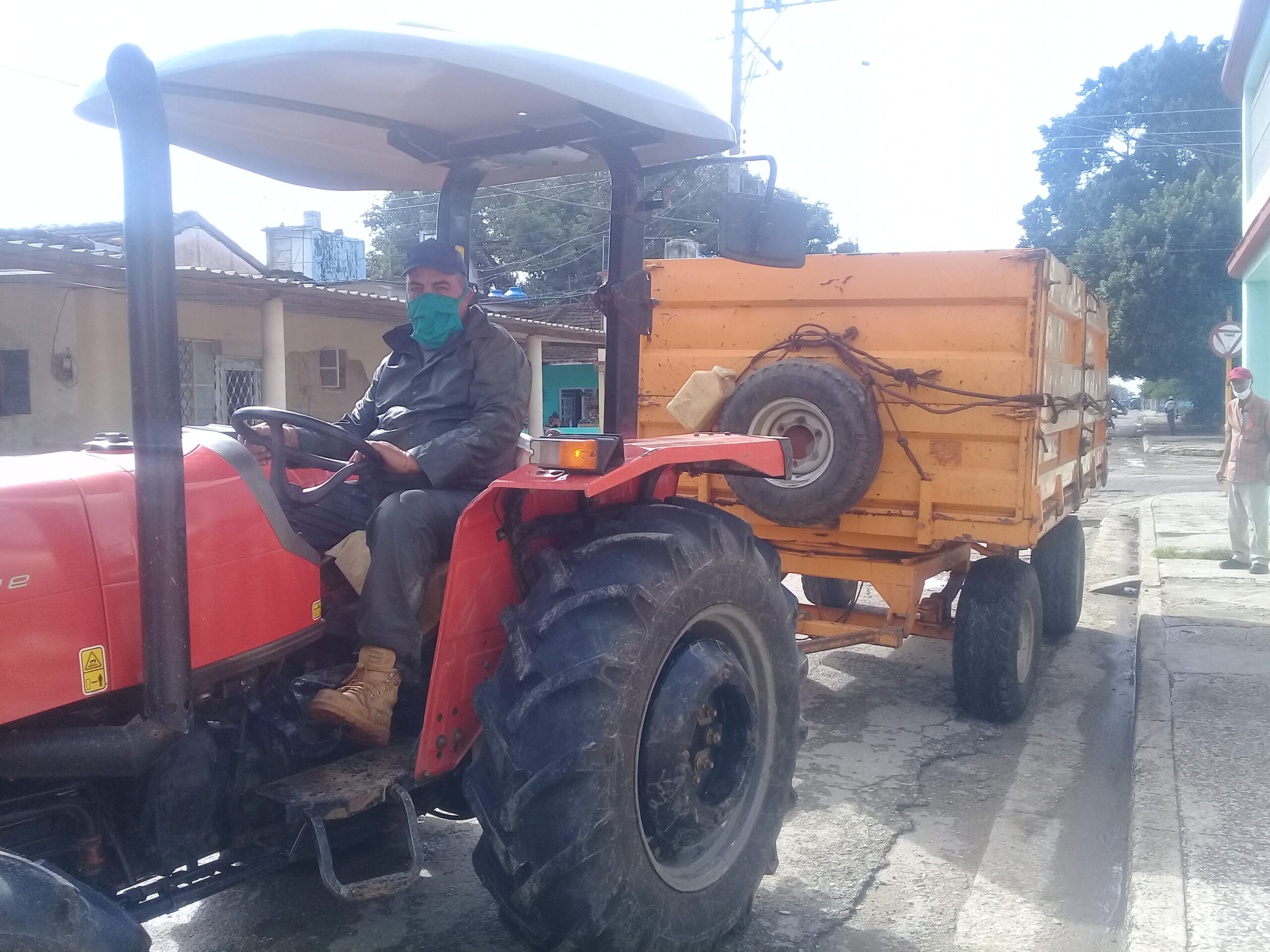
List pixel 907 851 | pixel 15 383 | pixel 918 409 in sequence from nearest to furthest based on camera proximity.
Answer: pixel 907 851, pixel 918 409, pixel 15 383

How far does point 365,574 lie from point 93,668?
0.75 meters

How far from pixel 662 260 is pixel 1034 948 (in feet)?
12.2

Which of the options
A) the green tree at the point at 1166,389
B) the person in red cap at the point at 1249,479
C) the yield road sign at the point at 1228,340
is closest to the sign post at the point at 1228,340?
the yield road sign at the point at 1228,340

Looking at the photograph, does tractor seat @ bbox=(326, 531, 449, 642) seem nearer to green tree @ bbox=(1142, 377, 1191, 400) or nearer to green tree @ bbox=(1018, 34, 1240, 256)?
green tree @ bbox=(1142, 377, 1191, 400)

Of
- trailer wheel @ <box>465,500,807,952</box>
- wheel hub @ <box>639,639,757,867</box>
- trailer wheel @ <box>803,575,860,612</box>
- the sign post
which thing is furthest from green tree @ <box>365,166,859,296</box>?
wheel hub @ <box>639,639,757,867</box>

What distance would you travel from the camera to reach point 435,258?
324cm

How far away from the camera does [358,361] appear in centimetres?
1532

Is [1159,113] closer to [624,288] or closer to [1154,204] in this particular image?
[1154,204]

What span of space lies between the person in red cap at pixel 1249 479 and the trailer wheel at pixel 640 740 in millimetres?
7266

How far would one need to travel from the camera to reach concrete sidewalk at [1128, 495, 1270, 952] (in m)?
3.04

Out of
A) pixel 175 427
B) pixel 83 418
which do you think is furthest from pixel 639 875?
pixel 83 418

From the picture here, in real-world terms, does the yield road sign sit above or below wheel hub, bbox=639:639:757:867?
above

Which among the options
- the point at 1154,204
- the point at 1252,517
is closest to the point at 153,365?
the point at 1252,517

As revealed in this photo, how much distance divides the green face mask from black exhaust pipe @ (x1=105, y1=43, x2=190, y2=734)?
1318 millimetres
